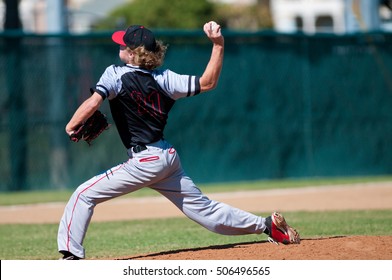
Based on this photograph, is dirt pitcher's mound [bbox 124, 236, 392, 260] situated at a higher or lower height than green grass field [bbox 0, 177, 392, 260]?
higher

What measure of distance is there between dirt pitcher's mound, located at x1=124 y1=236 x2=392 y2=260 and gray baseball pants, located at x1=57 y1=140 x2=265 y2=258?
284 mm

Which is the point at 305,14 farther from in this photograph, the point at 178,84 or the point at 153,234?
the point at 178,84

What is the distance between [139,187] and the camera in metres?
6.87

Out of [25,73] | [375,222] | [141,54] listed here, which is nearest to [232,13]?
[25,73]

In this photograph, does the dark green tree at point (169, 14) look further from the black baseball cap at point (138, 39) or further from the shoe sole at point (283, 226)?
the black baseball cap at point (138, 39)

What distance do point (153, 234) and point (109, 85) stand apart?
327cm

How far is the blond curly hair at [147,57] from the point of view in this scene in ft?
22.1

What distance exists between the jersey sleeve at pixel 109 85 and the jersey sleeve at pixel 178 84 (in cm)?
33

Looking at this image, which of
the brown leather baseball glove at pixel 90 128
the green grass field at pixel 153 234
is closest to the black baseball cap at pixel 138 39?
the brown leather baseball glove at pixel 90 128

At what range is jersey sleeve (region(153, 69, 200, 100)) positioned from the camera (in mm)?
6672

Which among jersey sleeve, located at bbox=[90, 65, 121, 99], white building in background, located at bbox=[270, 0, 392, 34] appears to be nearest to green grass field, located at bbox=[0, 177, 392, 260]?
jersey sleeve, located at bbox=[90, 65, 121, 99]

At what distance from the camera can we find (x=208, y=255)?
275 inches

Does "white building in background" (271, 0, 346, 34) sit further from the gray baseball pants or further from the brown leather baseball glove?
the brown leather baseball glove

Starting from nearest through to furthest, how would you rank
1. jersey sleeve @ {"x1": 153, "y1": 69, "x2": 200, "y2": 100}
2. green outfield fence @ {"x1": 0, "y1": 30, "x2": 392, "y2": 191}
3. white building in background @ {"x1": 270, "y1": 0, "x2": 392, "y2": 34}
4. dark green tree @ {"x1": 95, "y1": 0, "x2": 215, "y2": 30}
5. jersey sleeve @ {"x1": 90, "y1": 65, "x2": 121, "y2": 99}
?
jersey sleeve @ {"x1": 90, "y1": 65, "x2": 121, "y2": 99}, jersey sleeve @ {"x1": 153, "y1": 69, "x2": 200, "y2": 100}, green outfield fence @ {"x1": 0, "y1": 30, "x2": 392, "y2": 191}, dark green tree @ {"x1": 95, "y1": 0, "x2": 215, "y2": 30}, white building in background @ {"x1": 270, "y1": 0, "x2": 392, "y2": 34}
